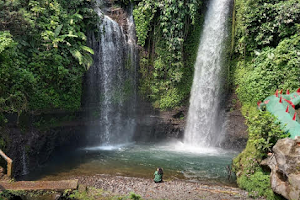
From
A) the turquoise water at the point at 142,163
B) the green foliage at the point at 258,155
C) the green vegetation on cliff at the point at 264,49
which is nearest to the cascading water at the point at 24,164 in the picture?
the turquoise water at the point at 142,163

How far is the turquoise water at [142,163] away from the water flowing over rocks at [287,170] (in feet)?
8.08

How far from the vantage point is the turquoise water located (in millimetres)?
9250

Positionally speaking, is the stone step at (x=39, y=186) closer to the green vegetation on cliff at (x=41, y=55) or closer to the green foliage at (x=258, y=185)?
the green vegetation on cliff at (x=41, y=55)

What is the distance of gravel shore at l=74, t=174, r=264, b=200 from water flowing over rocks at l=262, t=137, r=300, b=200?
1031 millimetres

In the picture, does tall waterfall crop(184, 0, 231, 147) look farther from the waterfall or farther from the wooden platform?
the wooden platform

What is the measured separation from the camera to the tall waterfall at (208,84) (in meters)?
14.6

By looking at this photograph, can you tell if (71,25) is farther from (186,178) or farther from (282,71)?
(282,71)

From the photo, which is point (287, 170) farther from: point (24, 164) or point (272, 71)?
point (24, 164)

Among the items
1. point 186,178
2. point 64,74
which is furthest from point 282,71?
point 64,74

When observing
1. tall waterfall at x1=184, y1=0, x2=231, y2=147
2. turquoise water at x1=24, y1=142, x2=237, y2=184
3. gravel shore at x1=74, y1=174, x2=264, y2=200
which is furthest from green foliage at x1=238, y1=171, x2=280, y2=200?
tall waterfall at x1=184, y1=0, x2=231, y2=147

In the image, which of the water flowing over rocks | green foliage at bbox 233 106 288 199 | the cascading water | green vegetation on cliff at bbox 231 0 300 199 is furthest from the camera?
green vegetation on cliff at bbox 231 0 300 199

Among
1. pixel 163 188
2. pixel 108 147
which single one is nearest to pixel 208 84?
pixel 108 147

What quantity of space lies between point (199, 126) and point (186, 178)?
615 cm

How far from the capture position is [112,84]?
14.9 m
